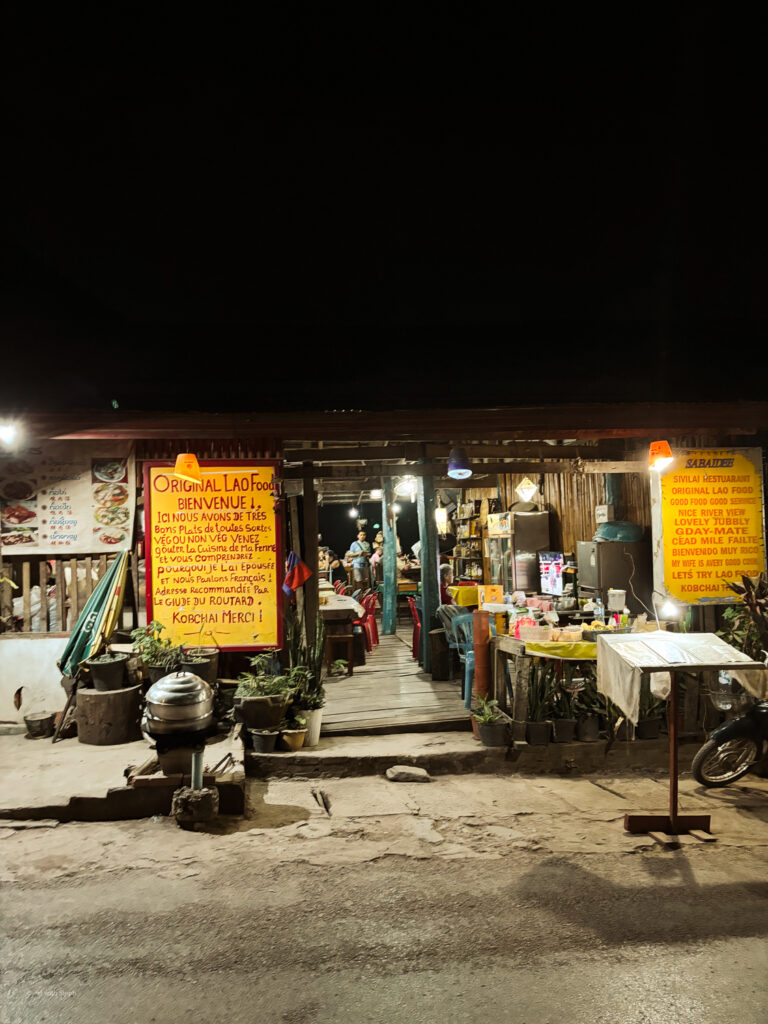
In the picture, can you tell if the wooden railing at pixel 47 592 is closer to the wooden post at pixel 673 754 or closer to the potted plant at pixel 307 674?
the potted plant at pixel 307 674

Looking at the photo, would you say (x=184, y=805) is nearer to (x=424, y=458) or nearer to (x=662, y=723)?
(x=662, y=723)

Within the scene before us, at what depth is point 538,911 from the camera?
4.47 metres

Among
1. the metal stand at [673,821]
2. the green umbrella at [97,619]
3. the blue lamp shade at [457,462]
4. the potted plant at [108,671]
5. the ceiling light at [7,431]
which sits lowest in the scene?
the metal stand at [673,821]

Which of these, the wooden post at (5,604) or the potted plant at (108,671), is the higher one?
the wooden post at (5,604)

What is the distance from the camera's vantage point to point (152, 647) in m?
8.12

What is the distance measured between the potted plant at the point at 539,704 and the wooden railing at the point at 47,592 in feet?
16.6

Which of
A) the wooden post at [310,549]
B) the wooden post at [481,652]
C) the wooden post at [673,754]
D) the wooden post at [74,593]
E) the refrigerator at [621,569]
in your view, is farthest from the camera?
the refrigerator at [621,569]

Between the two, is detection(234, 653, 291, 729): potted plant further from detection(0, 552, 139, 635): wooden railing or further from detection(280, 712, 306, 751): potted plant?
detection(0, 552, 139, 635): wooden railing

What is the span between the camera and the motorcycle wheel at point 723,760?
6.66 m

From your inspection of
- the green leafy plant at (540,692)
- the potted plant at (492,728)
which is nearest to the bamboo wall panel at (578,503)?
the green leafy plant at (540,692)

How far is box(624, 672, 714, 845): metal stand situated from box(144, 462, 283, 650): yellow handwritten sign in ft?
15.2

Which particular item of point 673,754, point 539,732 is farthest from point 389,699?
point 673,754

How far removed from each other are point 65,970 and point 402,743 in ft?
14.8

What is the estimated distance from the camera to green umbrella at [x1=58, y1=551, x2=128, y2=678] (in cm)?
812
